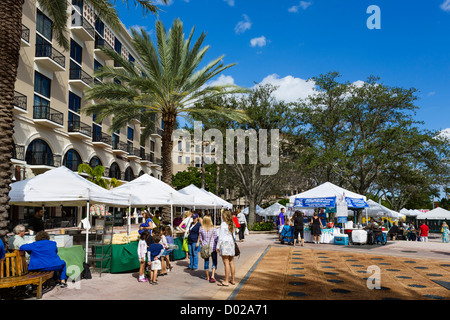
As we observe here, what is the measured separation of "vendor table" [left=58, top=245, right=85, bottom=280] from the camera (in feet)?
27.7

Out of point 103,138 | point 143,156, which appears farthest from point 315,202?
point 143,156

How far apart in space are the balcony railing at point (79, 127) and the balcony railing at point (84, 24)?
841 cm

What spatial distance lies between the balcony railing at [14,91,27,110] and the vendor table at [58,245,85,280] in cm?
1949

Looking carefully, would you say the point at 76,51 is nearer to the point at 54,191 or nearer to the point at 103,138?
the point at 103,138

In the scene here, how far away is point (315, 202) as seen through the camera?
63.4 ft

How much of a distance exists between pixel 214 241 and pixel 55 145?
24421 millimetres

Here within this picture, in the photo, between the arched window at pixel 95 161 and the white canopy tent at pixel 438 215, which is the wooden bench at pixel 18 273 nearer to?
the arched window at pixel 95 161

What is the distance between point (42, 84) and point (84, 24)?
8.71 m

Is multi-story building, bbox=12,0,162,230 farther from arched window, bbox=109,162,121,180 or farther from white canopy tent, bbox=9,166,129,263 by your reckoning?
white canopy tent, bbox=9,166,129,263

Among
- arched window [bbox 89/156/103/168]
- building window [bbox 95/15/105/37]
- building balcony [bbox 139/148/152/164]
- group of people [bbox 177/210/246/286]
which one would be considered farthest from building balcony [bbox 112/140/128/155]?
group of people [bbox 177/210/246/286]

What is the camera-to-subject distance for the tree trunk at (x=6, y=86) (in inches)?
323
